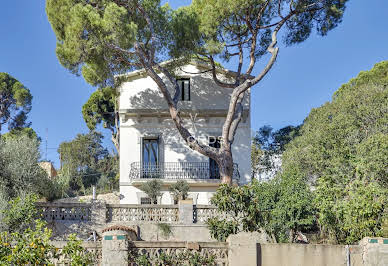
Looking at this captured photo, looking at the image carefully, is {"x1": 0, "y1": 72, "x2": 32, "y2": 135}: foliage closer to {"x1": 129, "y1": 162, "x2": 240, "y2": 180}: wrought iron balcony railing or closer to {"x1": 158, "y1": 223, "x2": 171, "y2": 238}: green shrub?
{"x1": 129, "y1": 162, "x2": 240, "y2": 180}: wrought iron balcony railing

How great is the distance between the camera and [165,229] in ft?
48.6

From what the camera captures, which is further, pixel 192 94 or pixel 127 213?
pixel 192 94

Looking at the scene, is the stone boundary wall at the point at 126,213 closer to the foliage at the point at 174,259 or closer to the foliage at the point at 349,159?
the foliage at the point at 349,159

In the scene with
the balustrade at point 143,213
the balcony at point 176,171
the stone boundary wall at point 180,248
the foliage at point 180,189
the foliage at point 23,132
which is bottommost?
the stone boundary wall at point 180,248

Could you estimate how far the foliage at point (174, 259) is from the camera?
8.73 metres

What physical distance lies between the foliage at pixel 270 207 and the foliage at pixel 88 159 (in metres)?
22.8

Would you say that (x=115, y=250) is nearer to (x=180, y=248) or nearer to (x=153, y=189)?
(x=180, y=248)

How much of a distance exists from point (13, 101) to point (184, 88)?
2028 centimetres

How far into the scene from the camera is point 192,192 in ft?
67.9

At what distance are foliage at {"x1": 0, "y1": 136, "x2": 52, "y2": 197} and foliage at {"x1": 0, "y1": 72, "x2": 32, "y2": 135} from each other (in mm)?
21365

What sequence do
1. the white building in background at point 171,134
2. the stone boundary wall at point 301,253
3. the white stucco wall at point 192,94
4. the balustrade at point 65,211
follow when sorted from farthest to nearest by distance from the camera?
the white stucco wall at point 192,94 → the white building in background at point 171,134 → the balustrade at point 65,211 → the stone boundary wall at point 301,253

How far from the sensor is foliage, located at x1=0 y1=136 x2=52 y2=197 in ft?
49.4

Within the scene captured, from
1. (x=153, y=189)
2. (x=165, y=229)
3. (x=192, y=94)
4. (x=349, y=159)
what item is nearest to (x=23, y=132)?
(x=192, y=94)

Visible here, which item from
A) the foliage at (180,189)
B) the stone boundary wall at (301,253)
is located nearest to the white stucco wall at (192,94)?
the foliage at (180,189)
